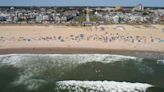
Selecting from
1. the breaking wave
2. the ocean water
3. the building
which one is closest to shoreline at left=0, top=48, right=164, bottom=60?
the ocean water

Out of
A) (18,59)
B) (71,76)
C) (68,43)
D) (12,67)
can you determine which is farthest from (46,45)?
(71,76)

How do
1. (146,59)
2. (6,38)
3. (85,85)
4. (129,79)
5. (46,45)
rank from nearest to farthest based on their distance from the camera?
(85,85)
(129,79)
(146,59)
(46,45)
(6,38)

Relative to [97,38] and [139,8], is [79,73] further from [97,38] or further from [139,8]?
[139,8]

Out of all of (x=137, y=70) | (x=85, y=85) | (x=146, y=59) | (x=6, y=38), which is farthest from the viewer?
(x=6, y=38)

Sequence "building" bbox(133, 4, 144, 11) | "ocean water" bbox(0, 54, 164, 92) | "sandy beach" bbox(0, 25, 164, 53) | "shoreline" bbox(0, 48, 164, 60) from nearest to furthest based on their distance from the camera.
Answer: "ocean water" bbox(0, 54, 164, 92), "shoreline" bbox(0, 48, 164, 60), "sandy beach" bbox(0, 25, 164, 53), "building" bbox(133, 4, 144, 11)

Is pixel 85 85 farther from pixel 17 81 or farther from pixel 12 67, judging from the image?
pixel 12 67

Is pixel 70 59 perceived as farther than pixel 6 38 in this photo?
No

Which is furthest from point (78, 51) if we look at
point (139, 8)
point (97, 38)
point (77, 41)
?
point (139, 8)

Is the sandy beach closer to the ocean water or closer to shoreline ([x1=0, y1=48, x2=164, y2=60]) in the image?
shoreline ([x1=0, y1=48, x2=164, y2=60])

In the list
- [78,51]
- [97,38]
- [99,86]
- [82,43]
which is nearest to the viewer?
[99,86]
